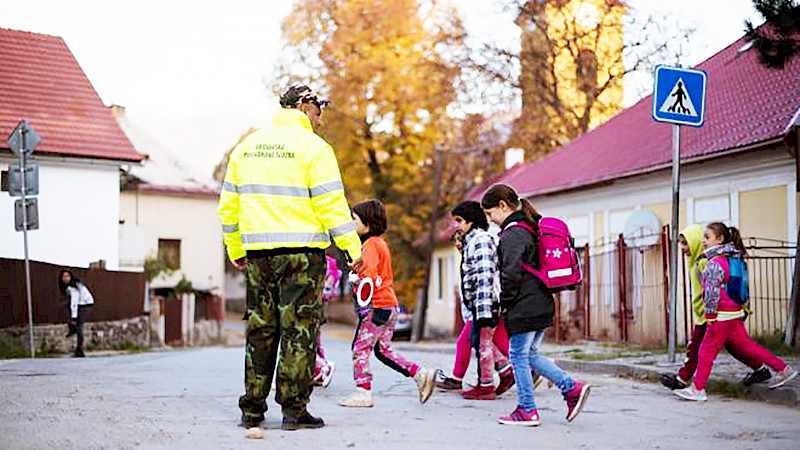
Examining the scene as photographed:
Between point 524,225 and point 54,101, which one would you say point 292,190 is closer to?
point 524,225

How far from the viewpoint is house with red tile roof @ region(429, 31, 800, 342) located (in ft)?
63.7

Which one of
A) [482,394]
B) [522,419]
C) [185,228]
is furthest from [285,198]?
[185,228]

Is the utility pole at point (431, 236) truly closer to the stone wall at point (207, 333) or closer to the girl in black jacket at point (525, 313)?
the stone wall at point (207, 333)

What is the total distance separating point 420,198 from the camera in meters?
41.6

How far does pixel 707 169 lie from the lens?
21547 millimetres

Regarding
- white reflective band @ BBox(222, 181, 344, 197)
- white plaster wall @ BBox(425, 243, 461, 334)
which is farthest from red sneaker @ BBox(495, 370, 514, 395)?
white plaster wall @ BBox(425, 243, 461, 334)

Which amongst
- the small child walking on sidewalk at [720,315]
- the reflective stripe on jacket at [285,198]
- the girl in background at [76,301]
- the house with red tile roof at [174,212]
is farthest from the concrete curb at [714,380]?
the house with red tile roof at [174,212]

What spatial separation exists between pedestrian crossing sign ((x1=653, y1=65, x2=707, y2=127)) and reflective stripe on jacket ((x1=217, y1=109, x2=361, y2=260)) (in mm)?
5449

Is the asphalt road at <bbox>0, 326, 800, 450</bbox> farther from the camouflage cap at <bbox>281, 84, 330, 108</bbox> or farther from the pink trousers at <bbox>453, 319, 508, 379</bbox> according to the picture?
the camouflage cap at <bbox>281, 84, 330, 108</bbox>

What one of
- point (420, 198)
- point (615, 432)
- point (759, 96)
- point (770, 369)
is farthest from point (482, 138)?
point (615, 432)

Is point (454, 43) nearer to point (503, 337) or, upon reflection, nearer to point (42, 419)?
point (503, 337)

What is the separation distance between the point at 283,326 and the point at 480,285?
2.61 meters

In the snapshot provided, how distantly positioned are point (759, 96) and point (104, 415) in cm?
1662

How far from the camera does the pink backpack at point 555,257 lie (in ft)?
24.8
